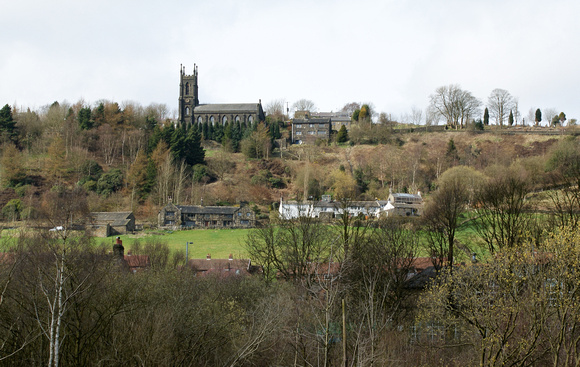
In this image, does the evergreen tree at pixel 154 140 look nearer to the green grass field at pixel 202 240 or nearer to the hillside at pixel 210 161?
the hillside at pixel 210 161

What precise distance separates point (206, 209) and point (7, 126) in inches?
1485

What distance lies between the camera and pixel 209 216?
5238 cm

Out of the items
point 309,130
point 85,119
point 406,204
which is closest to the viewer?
point 406,204

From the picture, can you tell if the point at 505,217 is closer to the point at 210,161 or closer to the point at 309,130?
the point at 210,161

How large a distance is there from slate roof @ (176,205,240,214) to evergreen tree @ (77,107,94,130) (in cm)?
2907

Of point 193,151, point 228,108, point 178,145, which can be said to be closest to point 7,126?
point 178,145

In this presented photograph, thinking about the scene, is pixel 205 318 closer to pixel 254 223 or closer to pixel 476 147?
pixel 254 223

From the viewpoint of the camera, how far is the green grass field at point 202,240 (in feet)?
126

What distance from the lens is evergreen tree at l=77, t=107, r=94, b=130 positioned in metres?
70.8

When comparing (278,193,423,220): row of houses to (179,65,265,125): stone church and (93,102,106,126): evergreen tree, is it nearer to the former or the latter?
(93,102,106,126): evergreen tree

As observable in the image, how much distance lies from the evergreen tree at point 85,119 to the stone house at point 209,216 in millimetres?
28857

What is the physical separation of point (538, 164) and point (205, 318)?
48.0m

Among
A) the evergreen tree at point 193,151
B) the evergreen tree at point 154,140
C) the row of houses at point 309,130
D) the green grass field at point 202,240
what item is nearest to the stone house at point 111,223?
the green grass field at point 202,240

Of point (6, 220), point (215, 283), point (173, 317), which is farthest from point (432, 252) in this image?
point (6, 220)
